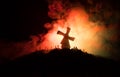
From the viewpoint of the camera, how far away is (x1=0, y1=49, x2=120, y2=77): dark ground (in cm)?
1972

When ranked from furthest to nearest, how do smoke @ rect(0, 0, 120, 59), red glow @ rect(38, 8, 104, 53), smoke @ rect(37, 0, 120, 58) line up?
smoke @ rect(37, 0, 120, 58) < smoke @ rect(0, 0, 120, 59) < red glow @ rect(38, 8, 104, 53)

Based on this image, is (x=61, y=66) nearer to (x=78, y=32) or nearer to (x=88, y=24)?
(x=78, y=32)

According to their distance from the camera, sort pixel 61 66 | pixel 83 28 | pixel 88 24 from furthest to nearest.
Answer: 1. pixel 88 24
2. pixel 83 28
3. pixel 61 66

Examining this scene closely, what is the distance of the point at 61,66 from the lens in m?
20.7

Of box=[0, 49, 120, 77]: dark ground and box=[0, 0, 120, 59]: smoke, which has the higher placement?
box=[0, 0, 120, 59]: smoke

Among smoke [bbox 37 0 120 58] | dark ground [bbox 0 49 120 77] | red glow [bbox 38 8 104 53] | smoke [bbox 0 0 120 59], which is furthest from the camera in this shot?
smoke [bbox 37 0 120 58]

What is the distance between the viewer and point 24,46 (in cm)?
2908

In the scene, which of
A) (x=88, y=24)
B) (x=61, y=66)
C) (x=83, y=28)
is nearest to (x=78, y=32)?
(x=83, y=28)

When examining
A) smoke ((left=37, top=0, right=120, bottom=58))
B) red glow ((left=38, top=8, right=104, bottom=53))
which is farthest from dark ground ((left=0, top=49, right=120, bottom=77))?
smoke ((left=37, top=0, right=120, bottom=58))

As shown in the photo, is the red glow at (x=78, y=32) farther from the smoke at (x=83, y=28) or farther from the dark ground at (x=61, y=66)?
the dark ground at (x=61, y=66)

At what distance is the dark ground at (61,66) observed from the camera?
19719mm

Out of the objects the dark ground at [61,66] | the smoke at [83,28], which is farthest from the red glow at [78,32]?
the dark ground at [61,66]

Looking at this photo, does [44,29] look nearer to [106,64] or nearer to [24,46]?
[24,46]

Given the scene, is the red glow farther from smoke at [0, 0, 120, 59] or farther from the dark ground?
the dark ground
